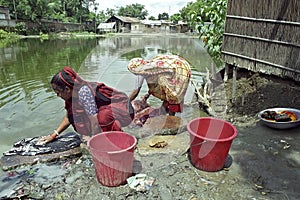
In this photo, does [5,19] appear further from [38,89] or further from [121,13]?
[121,13]

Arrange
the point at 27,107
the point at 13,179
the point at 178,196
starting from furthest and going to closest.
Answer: the point at 27,107
the point at 13,179
the point at 178,196

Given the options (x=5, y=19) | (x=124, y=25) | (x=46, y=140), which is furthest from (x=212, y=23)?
(x=124, y=25)

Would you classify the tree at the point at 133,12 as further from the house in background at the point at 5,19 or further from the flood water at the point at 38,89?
the flood water at the point at 38,89

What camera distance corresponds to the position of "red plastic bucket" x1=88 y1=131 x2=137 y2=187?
277 cm

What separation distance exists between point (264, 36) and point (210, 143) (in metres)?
3.06

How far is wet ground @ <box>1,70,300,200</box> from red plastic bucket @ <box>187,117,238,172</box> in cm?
11

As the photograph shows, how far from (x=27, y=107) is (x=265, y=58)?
5.40 metres

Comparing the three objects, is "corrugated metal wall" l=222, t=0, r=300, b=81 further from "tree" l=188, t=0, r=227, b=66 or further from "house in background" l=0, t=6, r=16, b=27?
"house in background" l=0, t=6, r=16, b=27

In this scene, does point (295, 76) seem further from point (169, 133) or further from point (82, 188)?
point (82, 188)

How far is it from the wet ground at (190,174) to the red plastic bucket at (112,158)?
0.40ft

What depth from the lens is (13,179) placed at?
3289mm

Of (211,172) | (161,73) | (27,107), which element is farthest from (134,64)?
(27,107)

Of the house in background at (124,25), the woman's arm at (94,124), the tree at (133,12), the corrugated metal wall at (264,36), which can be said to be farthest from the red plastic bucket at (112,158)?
the tree at (133,12)

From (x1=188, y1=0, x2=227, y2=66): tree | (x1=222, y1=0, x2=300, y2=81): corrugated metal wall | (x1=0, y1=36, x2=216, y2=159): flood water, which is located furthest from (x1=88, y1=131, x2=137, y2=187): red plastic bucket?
(x1=188, y1=0, x2=227, y2=66): tree
